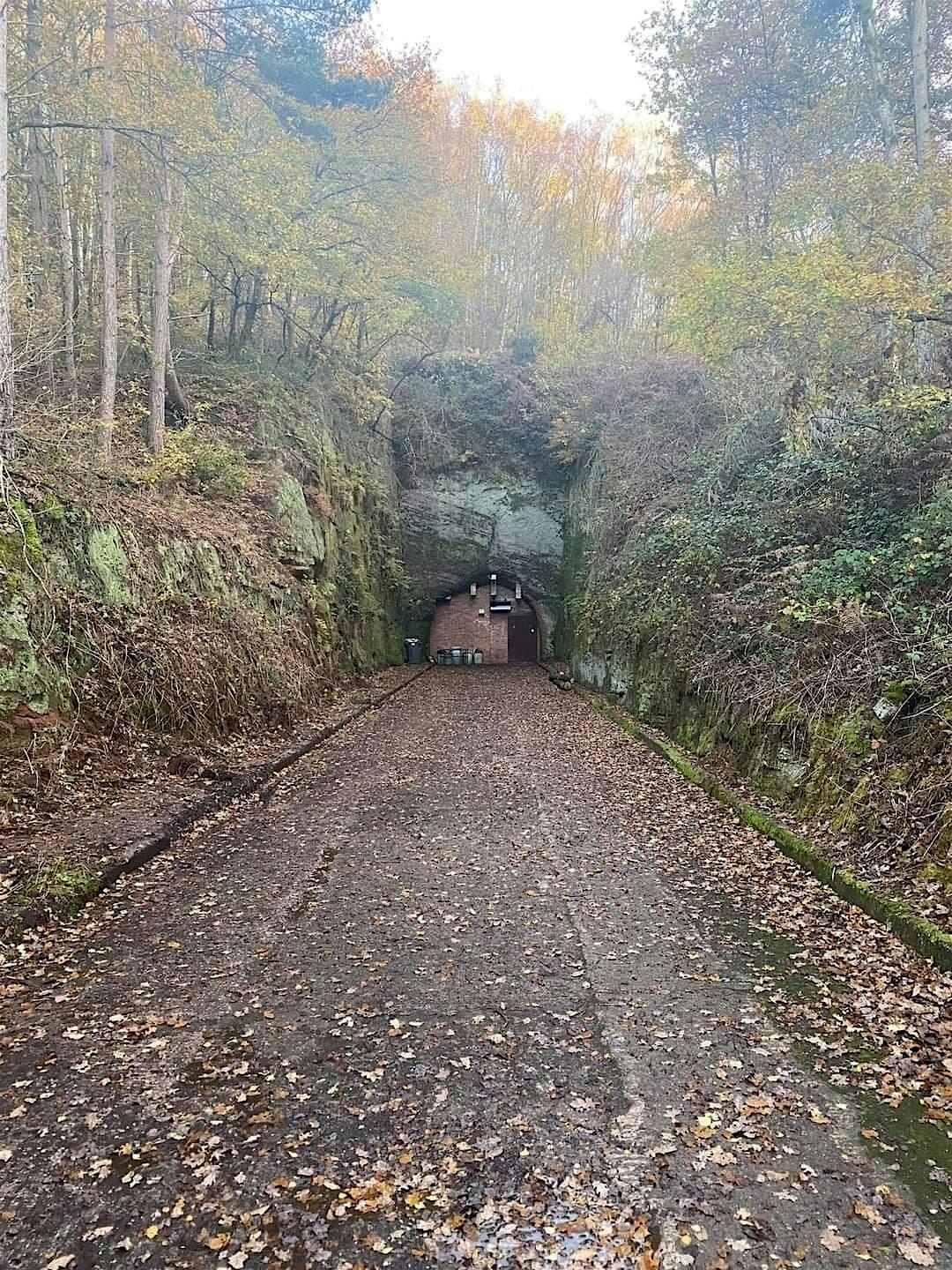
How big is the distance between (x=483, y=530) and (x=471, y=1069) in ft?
74.7

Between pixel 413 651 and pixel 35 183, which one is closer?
pixel 35 183

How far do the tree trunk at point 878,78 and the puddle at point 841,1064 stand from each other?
11621 mm

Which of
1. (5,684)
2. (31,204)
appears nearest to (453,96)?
(31,204)

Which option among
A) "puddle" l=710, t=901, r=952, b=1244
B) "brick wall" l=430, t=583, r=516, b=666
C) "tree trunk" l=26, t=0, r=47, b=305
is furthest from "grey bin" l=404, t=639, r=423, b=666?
"puddle" l=710, t=901, r=952, b=1244

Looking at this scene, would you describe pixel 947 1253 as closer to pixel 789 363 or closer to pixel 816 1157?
pixel 816 1157

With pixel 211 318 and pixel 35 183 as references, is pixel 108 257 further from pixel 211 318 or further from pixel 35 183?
pixel 211 318

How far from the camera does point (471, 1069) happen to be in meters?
3.12

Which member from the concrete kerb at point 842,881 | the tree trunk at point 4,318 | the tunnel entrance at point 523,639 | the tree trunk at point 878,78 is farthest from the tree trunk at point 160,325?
the tunnel entrance at point 523,639

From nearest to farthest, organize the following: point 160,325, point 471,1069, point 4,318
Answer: point 471,1069 < point 4,318 < point 160,325

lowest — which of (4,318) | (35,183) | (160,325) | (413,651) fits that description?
(413,651)

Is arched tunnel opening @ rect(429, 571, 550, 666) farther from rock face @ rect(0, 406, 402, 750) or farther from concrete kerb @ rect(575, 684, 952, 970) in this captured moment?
concrete kerb @ rect(575, 684, 952, 970)

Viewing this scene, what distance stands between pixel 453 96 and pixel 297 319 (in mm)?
18987

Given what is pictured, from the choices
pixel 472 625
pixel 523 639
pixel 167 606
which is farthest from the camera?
pixel 523 639

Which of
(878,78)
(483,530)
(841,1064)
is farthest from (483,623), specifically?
(841,1064)
